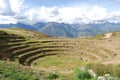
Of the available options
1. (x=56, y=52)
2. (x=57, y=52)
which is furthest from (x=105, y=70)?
(x=57, y=52)

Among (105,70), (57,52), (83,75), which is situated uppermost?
(83,75)

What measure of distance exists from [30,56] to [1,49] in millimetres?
7159

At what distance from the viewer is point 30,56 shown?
60969 mm

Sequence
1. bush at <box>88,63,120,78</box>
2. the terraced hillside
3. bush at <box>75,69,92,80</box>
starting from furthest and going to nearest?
the terraced hillside < bush at <box>88,63,120,78</box> < bush at <box>75,69,92,80</box>

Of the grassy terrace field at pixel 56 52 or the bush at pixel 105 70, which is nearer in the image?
the bush at pixel 105 70

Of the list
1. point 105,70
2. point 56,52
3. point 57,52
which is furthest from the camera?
point 57,52

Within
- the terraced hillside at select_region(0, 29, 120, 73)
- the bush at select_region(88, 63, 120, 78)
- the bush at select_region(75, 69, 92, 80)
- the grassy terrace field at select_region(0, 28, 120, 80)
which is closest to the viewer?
the bush at select_region(75, 69, 92, 80)

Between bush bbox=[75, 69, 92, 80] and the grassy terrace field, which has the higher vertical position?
bush bbox=[75, 69, 92, 80]

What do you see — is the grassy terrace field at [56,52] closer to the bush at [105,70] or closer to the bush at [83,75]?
the bush at [105,70]

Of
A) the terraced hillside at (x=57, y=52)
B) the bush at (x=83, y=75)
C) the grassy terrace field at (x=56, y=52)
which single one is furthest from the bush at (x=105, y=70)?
the terraced hillside at (x=57, y=52)

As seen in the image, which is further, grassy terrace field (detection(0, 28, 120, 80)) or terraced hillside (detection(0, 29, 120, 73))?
terraced hillside (detection(0, 29, 120, 73))

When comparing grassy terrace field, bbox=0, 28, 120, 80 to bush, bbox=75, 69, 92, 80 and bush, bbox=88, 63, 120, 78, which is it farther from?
bush, bbox=75, 69, 92, 80

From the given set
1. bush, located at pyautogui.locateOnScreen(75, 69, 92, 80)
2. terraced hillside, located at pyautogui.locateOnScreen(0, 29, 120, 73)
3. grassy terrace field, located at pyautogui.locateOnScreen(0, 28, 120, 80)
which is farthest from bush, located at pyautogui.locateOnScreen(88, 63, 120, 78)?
terraced hillside, located at pyautogui.locateOnScreen(0, 29, 120, 73)

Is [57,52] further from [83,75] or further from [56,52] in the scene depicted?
[83,75]
